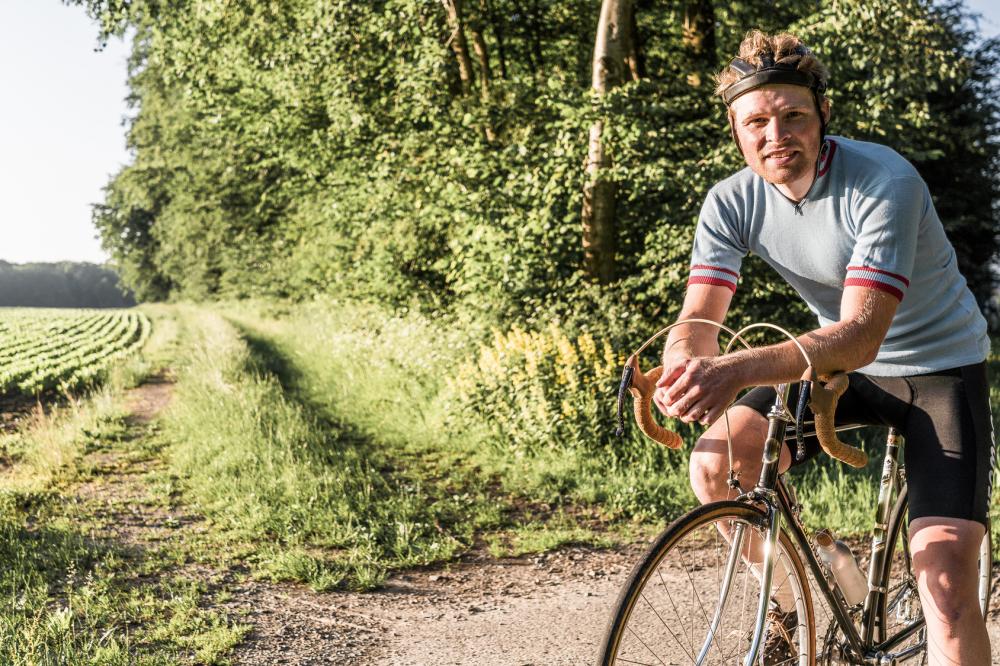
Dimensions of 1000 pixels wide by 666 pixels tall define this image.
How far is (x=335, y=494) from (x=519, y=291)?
3.83 meters

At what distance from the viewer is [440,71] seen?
10664 millimetres

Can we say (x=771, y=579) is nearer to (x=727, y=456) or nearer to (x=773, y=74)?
(x=727, y=456)

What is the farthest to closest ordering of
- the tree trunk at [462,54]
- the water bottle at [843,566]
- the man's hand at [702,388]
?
the tree trunk at [462,54] → the water bottle at [843,566] → the man's hand at [702,388]

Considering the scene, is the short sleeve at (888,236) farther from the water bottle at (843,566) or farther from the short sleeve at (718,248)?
the water bottle at (843,566)

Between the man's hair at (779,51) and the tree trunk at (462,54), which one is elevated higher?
the tree trunk at (462,54)

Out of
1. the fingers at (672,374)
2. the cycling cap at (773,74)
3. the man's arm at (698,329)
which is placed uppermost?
the cycling cap at (773,74)

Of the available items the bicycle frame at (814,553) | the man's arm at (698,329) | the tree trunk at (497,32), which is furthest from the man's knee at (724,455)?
the tree trunk at (497,32)

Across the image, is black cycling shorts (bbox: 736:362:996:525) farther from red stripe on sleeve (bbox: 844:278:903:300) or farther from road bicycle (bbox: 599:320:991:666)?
red stripe on sleeve (bbox: 844:278:903:300)

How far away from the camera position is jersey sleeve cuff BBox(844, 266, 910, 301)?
2205 mm

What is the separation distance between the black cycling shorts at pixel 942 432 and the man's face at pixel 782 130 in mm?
713

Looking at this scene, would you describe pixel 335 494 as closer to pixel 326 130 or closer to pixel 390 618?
pixel 390 618

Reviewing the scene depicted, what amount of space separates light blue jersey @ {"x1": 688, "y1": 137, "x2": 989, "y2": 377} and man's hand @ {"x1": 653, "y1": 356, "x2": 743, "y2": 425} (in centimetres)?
69

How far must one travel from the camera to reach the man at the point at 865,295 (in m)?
2.29

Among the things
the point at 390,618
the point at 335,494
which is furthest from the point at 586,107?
the point at 390,618
